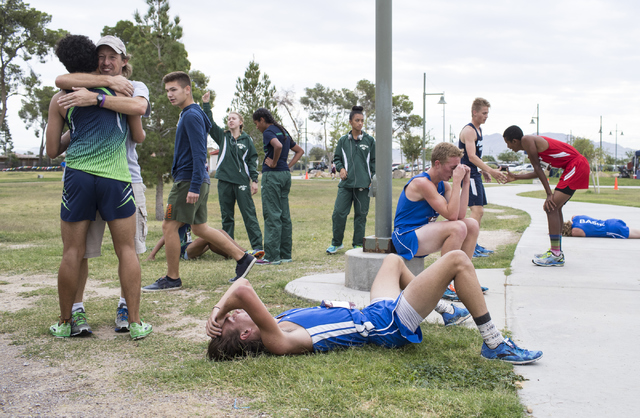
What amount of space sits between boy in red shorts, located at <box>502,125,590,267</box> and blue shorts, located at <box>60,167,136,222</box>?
14.8ft

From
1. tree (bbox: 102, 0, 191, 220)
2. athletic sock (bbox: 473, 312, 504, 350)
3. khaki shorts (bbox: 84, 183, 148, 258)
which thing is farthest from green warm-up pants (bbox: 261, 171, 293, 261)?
tree (bbox: 102, 0, 191, 220)

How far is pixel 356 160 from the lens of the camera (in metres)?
7.50

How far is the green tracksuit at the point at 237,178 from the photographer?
23.1ft

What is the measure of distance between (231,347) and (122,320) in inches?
48.1

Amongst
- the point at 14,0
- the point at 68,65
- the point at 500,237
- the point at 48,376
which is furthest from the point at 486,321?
the point at 14,0

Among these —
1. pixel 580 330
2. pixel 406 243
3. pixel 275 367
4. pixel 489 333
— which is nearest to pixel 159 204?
pixel 406 243

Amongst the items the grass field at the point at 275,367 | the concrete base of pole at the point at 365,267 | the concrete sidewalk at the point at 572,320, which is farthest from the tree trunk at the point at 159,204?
the concrete base of pole at the point at 365,267

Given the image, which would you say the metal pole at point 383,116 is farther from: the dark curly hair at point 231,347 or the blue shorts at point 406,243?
the dark curly hair at point 231,347

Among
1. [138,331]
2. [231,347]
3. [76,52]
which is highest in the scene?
[76,52]

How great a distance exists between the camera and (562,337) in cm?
343

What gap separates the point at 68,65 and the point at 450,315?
3.17m

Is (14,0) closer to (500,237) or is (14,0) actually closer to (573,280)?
(500,237)

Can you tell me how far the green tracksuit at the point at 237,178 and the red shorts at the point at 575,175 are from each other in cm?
386

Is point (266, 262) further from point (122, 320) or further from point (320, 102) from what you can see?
point (320, 102)
